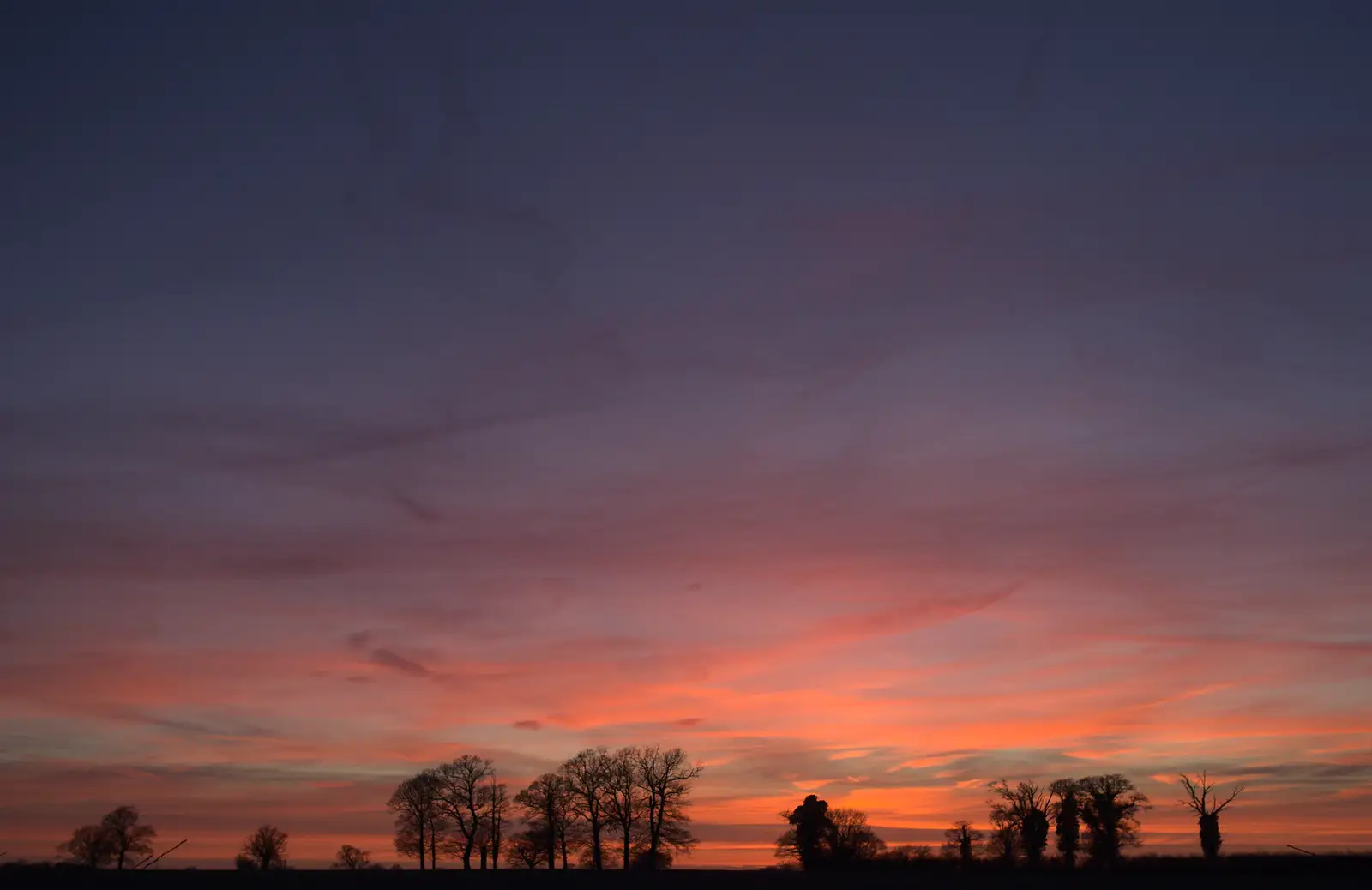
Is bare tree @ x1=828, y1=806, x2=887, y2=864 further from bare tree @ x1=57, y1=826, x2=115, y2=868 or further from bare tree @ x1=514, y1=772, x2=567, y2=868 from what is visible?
bare tree @ x1=57, y1=826, x2=115, y2=868

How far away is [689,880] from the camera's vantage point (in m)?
76.4

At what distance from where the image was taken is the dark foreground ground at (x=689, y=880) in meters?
65.1

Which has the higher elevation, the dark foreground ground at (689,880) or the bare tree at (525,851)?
the dark foreground ground at (689,880)

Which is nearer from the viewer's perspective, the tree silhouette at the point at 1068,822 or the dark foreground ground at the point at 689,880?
the dark foreground ground at the point at 689,880

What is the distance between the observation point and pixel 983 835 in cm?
15075

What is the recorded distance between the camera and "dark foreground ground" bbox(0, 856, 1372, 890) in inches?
2564

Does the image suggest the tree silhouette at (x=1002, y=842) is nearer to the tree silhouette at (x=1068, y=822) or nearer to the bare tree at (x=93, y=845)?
the tree silhouette at (x=1068, y=822)

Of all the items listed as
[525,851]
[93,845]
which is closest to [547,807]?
[525,851]

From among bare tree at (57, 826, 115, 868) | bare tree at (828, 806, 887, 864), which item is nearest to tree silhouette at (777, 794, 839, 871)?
bare tree at (828, 806, 887, 864)

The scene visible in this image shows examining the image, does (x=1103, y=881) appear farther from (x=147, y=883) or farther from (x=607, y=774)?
(x=607, y=774)

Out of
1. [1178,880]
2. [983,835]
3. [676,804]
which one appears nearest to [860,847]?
[983,835]

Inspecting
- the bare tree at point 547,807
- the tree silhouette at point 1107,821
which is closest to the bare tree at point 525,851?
the bare tree at point 547,807

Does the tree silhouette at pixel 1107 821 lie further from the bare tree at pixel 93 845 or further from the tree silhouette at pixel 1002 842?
the bare tree at pixel 93 845

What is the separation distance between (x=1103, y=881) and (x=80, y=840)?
633ft
